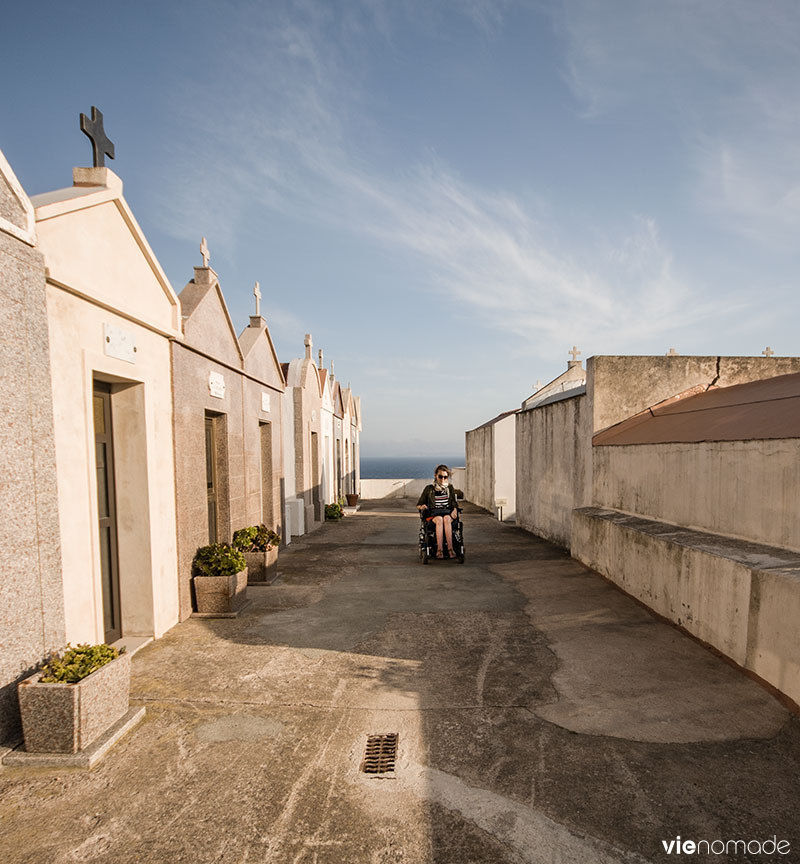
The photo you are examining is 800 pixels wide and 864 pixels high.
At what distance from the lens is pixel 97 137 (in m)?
5.35

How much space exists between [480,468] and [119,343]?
18337 millimetres

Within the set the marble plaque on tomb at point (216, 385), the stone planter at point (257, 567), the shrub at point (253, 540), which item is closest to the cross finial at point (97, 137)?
the marble plaque on tomb at point (216, 385)

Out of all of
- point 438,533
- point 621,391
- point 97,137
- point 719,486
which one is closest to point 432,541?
point 438,533

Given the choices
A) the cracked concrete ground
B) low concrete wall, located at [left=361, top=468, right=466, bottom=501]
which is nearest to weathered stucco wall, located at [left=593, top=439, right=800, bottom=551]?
the cracked concrete ground

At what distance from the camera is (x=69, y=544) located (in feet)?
13.9

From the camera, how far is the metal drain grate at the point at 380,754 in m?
3.27

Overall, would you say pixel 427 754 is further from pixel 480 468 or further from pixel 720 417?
pixel 480 468

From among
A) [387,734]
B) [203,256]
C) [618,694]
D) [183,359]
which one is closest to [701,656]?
[618,694]

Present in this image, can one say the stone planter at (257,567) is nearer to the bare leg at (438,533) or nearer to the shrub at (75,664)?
the bare leg at (438,533)

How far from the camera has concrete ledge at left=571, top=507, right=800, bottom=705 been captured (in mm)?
4039

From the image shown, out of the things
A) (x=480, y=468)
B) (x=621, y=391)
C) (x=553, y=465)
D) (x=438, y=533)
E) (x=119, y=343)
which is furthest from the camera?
(x=480, y=468)

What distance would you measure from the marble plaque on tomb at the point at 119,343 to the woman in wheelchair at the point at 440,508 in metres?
5.54

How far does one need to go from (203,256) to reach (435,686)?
643 centimetres

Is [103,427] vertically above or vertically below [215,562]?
above
